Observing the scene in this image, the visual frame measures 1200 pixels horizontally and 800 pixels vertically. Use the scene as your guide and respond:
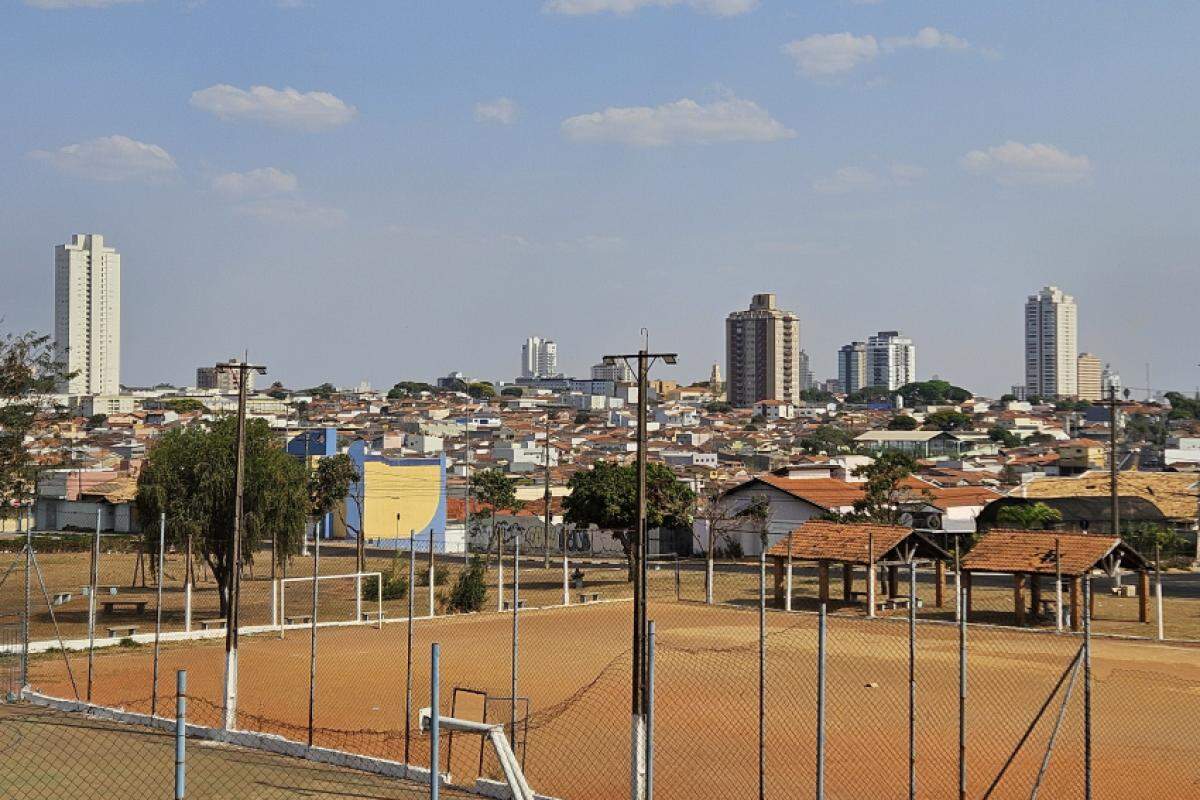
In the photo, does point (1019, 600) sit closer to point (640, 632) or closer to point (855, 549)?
point (855, 549)

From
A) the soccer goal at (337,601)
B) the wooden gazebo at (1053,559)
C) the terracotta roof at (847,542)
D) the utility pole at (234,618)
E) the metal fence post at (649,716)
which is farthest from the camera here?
the terracotta roof at (847,542)

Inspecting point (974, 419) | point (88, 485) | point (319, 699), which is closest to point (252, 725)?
point (319, 699)

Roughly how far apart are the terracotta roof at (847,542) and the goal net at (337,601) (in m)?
11.8

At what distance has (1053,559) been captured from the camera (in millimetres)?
32719

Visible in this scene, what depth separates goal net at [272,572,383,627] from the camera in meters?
33.7

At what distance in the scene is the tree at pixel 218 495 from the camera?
33688 mm

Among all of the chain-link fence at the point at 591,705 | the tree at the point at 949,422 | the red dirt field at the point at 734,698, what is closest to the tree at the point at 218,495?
the chain-link fence at the point at 591,705

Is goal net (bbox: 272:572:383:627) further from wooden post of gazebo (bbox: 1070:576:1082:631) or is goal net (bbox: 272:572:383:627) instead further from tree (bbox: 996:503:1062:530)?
tree (bbox: 996:503:1062:530)

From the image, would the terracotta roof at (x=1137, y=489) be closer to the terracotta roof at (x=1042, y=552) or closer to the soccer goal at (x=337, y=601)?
the terracotta roof at (x=1042, y=552)

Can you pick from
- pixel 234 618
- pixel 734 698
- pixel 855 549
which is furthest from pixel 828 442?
pixel 234 618

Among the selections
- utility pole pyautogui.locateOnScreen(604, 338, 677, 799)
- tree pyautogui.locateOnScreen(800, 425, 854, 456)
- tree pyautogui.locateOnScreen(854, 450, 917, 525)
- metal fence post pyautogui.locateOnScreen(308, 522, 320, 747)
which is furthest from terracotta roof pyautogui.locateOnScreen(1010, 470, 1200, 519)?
tree pyautogui.locateOnScreen(800, 425, 854, 456)

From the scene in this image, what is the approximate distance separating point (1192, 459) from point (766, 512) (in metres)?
58.3

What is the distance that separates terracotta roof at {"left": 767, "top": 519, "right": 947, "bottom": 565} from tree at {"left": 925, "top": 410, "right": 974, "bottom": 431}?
146827 millimetres

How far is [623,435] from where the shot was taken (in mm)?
170875
